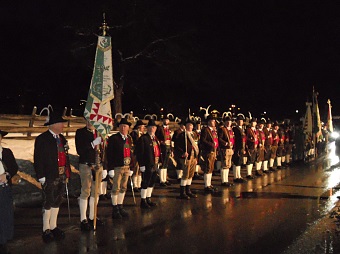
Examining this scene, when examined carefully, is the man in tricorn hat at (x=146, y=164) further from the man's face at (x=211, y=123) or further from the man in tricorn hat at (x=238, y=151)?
the man in tricorn hat at (x=238, y=151)

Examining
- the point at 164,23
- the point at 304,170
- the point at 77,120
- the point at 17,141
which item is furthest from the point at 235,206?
the point at 164,23

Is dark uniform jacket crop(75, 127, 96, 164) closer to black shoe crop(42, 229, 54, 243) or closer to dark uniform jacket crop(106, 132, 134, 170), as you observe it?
dark uniform jacket crop(106, 132, 134, 170)

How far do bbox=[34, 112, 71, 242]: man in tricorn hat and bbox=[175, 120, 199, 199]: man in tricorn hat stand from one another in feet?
14.7

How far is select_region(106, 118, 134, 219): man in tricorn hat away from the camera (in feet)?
29.2

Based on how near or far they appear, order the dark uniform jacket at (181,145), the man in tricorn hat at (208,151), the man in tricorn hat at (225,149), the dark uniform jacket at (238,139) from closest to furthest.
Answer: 1. the dark uniform jacket at (181,145)
2. the man in tricorn hat at (208,151)
3. the man in tricorn hat at (225,149)
4. the dark uniform jacket at (238,139)

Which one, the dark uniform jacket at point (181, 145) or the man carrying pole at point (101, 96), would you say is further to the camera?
the dark uniform jacket at point (181, 145)

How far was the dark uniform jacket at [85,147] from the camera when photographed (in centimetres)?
805

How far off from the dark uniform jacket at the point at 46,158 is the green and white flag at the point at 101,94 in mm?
1265

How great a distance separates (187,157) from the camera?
11.6m

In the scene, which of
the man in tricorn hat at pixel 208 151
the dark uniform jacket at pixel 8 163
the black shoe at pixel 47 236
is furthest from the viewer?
the man in tricorn hat at pixel 208 151

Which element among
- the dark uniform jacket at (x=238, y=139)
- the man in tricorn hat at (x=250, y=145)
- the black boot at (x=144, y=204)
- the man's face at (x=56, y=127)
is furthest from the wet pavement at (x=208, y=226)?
the man in tricorn hat at (x=250, y=145)

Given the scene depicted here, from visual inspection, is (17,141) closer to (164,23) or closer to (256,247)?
(256,247)

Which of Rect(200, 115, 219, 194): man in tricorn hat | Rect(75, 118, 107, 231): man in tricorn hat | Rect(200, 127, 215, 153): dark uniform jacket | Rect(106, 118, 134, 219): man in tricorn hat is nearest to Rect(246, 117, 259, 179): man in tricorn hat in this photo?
Rect(200, 115, 219, 194): man in tricorn hat

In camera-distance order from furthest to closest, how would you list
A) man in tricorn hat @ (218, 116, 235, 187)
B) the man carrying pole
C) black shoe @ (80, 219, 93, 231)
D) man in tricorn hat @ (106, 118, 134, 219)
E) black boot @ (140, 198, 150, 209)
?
man in tricorn hat @ (218, 116, 235, 187) → black boot @ (140, 198, 150, 209) → man in tricorn hat @ (106, 118, 134, 219) → the man carrying pole → black shoe @ (80, 219, 93, 231)
